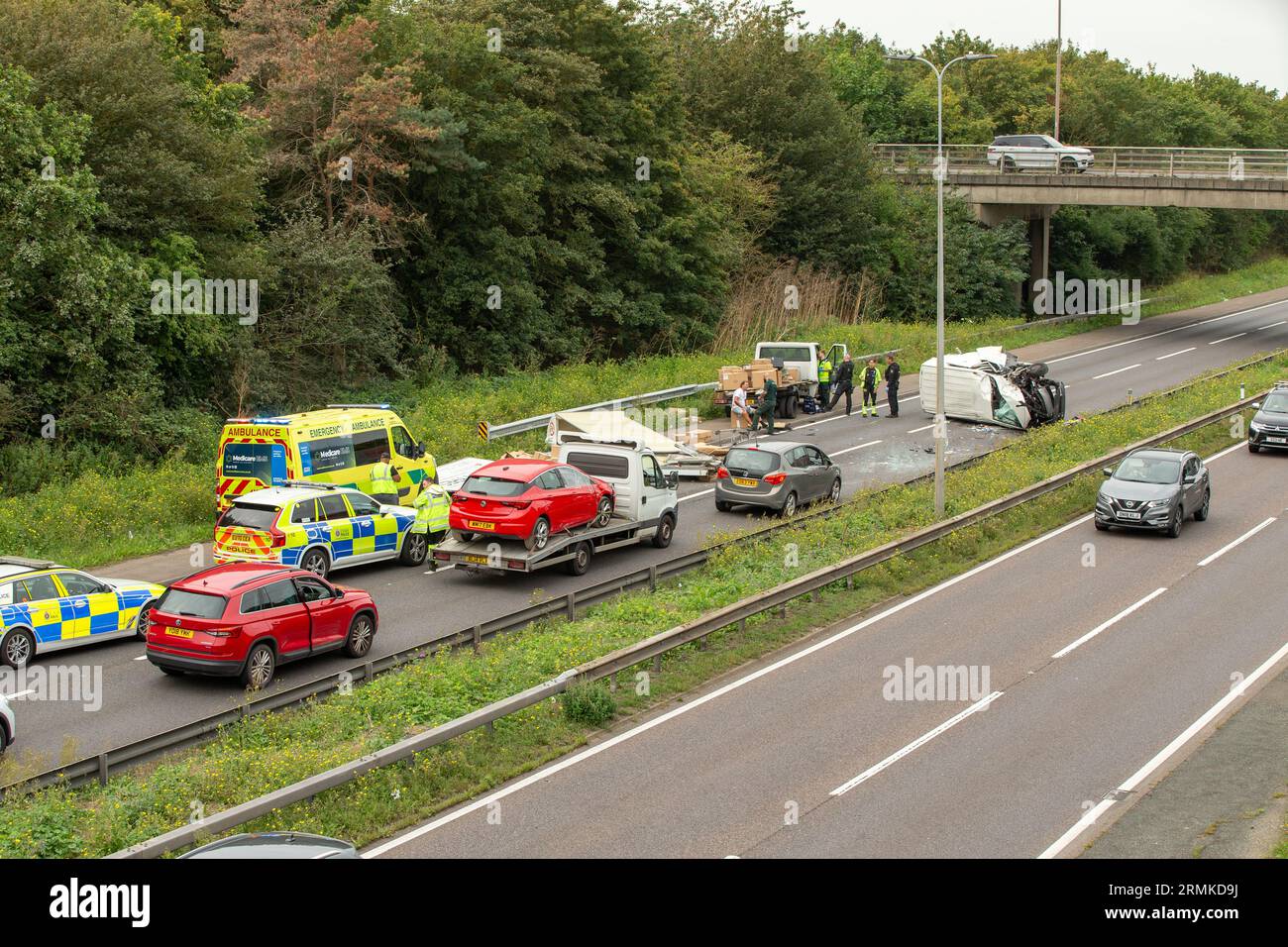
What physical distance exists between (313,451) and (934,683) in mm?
12592

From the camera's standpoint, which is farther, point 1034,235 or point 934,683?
point 1034,235

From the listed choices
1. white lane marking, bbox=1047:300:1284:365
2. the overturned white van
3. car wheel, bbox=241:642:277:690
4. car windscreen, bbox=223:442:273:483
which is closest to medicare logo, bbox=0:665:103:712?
car wheel, bbox=241:642:277:690

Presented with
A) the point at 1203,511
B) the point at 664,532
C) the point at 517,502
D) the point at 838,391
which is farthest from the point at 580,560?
the point at 838,391

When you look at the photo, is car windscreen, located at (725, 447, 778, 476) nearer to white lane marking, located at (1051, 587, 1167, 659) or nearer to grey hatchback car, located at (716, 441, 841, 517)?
grey hatchback car, located at (716, 441, 841, 517)

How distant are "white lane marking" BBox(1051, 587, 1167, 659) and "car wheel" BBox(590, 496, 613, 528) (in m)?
8.41

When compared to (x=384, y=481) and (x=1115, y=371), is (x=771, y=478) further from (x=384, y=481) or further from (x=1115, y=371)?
(x=1115, y=371)

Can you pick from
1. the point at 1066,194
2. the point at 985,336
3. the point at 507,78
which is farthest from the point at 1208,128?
the point at 507,78

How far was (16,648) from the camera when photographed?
17.7 metres

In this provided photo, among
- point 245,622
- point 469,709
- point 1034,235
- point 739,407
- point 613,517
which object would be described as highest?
point 1034,235

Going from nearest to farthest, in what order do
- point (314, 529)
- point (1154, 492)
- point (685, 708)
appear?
point (685, 708) → point (314, 529) → point (1154, 492)

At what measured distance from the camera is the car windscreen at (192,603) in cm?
1680

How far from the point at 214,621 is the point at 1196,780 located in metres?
11.4

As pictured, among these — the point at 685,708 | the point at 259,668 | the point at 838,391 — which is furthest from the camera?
the point at 838,391

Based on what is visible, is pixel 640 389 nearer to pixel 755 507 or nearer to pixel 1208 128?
pixel 755 507
